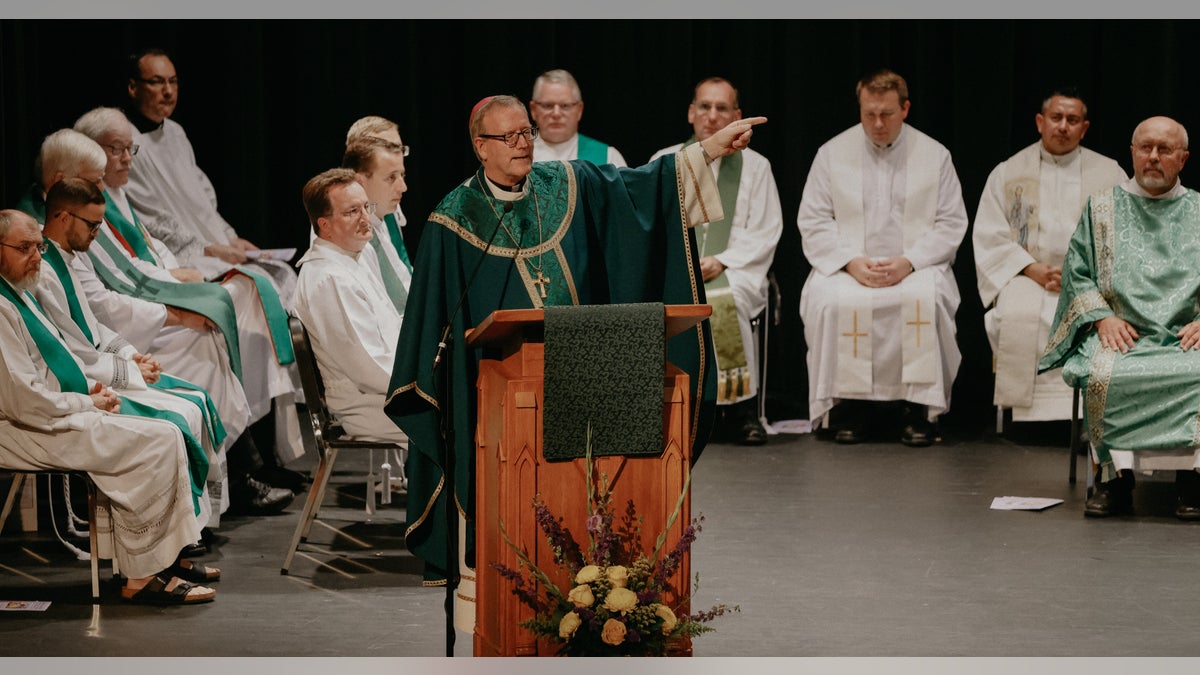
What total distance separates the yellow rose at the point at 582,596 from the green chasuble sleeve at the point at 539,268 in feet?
2.39

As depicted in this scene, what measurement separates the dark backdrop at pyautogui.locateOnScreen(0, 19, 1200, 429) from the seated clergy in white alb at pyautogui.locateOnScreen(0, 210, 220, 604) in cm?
394

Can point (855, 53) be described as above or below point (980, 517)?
above

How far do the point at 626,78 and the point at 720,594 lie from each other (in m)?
4.61

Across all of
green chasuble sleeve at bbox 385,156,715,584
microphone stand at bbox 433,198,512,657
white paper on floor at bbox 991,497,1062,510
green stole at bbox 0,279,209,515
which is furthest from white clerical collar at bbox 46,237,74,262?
white paper on floor at bbox 991,497,1062,510

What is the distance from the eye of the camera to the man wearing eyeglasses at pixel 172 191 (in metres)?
7.41

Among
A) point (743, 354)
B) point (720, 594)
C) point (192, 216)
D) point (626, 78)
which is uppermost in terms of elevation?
point (626, 78)

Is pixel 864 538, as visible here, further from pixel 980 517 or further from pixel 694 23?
pixel 694 23

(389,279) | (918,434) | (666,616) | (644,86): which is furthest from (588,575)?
(644,86)

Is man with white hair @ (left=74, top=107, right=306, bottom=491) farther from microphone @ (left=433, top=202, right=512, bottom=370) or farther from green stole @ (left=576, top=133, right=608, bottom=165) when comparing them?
microphone @ (left=433, top=202, right=512, bottom=370)

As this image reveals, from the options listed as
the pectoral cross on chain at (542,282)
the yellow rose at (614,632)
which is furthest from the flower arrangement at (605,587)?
the pectoral cross on chain at (542,282)

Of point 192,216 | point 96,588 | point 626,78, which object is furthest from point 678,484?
point 626,78

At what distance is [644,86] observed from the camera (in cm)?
897

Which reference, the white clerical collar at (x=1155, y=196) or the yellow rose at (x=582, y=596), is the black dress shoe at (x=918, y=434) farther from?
the yellow rose at (x=582, y=596)

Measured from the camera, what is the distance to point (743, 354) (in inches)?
306
